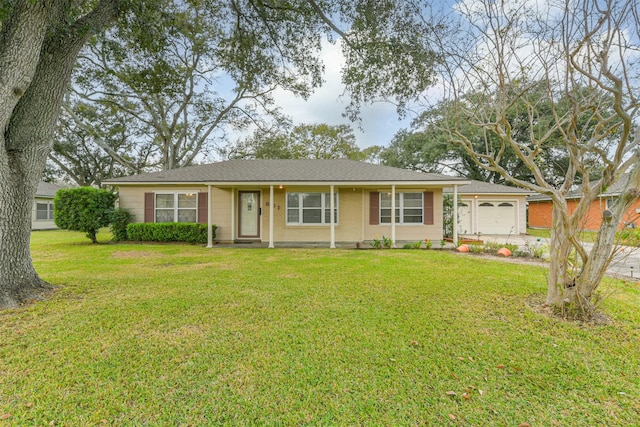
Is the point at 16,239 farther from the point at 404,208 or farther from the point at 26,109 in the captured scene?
the point at 404,208

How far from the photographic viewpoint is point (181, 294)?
4.66 meters

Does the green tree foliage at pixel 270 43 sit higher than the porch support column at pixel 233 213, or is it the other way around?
the green tree foliage at pixel 270 43

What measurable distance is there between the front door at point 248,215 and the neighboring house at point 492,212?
10.9 metres

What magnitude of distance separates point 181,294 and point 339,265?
3.73m

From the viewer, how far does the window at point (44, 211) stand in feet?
61.1

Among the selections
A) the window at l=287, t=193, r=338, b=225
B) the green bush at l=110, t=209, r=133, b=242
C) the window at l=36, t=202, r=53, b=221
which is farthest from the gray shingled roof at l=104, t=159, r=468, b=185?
the window at l=36, t=202, r=53, b=221

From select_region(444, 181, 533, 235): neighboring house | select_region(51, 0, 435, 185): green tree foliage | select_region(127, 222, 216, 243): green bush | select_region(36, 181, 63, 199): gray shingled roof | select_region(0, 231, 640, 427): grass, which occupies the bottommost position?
select_region(0, 231, 640, 427): grass

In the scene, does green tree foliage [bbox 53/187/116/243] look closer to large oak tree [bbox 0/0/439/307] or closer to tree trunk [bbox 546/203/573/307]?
large oak tree [bbox 0/0/439/307]

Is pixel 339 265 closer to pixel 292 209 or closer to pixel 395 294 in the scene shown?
pixel 395 294

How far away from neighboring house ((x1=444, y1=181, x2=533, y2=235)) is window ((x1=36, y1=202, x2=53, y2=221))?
27.0m

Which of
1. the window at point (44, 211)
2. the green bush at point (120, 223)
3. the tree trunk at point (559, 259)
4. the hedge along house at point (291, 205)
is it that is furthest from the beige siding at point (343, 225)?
the window at point (44, 211)

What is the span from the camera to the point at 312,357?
273cm

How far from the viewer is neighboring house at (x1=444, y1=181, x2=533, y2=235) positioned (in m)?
15.1

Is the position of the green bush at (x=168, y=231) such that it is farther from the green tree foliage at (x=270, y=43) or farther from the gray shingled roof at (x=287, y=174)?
the green tree foliage at (x=270, y=43)
